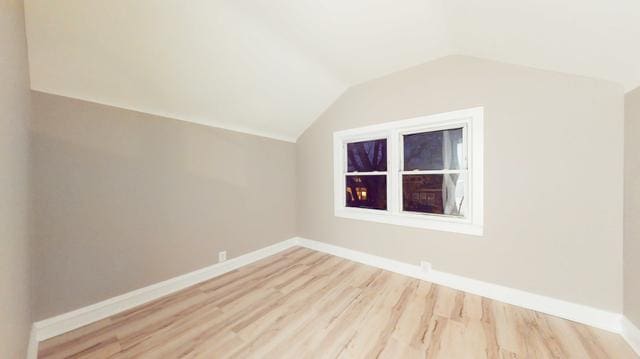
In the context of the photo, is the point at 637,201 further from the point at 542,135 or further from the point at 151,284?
the point at 151,284

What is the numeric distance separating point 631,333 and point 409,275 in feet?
4.93

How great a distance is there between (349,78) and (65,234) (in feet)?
10.3

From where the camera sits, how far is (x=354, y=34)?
6.01ft

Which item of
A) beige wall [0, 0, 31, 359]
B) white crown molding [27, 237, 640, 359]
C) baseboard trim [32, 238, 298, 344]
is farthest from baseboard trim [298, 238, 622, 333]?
beige wall [0, 0, 31, 359]

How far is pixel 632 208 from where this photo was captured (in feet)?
4.80

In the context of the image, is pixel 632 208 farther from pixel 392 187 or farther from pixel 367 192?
pixel 367 192

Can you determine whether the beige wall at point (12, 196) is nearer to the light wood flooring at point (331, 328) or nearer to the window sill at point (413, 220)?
the light wood flooring at point (331, 328)

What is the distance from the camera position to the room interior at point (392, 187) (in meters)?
1.38

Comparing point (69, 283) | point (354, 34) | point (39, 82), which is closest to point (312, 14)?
point (354, 34)

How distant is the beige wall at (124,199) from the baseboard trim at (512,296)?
1.96 metres

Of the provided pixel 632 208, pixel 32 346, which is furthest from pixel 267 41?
pixel 632 208

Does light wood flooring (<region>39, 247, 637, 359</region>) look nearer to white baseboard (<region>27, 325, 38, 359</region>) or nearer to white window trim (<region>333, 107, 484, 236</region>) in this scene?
white baseboard (<region>27, 325, 38, 359</region>)

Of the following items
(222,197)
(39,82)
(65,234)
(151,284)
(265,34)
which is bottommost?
(151,284)

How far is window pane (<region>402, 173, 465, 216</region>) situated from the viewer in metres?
2.31
